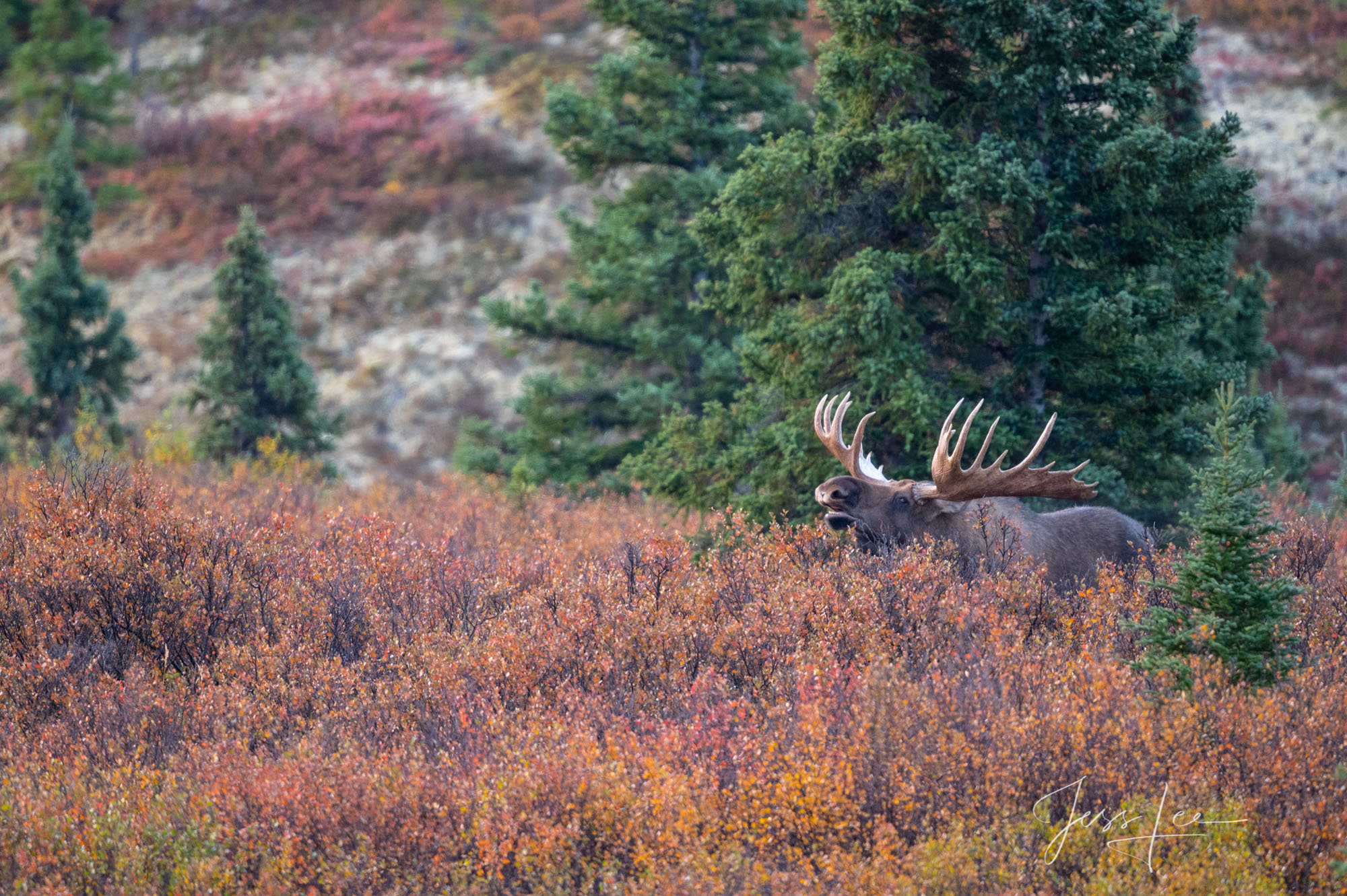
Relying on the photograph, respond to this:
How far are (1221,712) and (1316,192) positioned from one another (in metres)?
27.0

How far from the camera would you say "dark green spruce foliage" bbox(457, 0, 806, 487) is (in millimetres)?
→ 16234

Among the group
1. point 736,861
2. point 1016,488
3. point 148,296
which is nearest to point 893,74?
point 1016,488

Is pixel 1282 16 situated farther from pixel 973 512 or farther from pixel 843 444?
pixel 843 444

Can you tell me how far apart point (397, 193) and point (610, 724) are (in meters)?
32.1

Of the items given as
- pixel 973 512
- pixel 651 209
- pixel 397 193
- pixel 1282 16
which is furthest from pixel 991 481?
pixel 397 193

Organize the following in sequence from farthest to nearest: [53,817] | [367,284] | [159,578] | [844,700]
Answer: [367,284], [159,578], [844,700], [53,817]

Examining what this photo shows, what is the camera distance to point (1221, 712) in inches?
236

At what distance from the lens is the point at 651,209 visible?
54.2ft

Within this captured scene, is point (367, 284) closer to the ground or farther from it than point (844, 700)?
closer to the ground

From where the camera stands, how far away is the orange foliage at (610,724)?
5.46 meters

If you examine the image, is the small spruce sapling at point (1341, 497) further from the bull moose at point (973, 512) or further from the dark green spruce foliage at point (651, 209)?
the dark green spruce foliage at point (651, 209)

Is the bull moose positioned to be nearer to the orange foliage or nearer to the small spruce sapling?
the orange foliage

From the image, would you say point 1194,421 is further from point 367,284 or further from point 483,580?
point 367,284

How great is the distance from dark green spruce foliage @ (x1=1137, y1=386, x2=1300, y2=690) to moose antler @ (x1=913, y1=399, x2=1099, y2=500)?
2418mm
